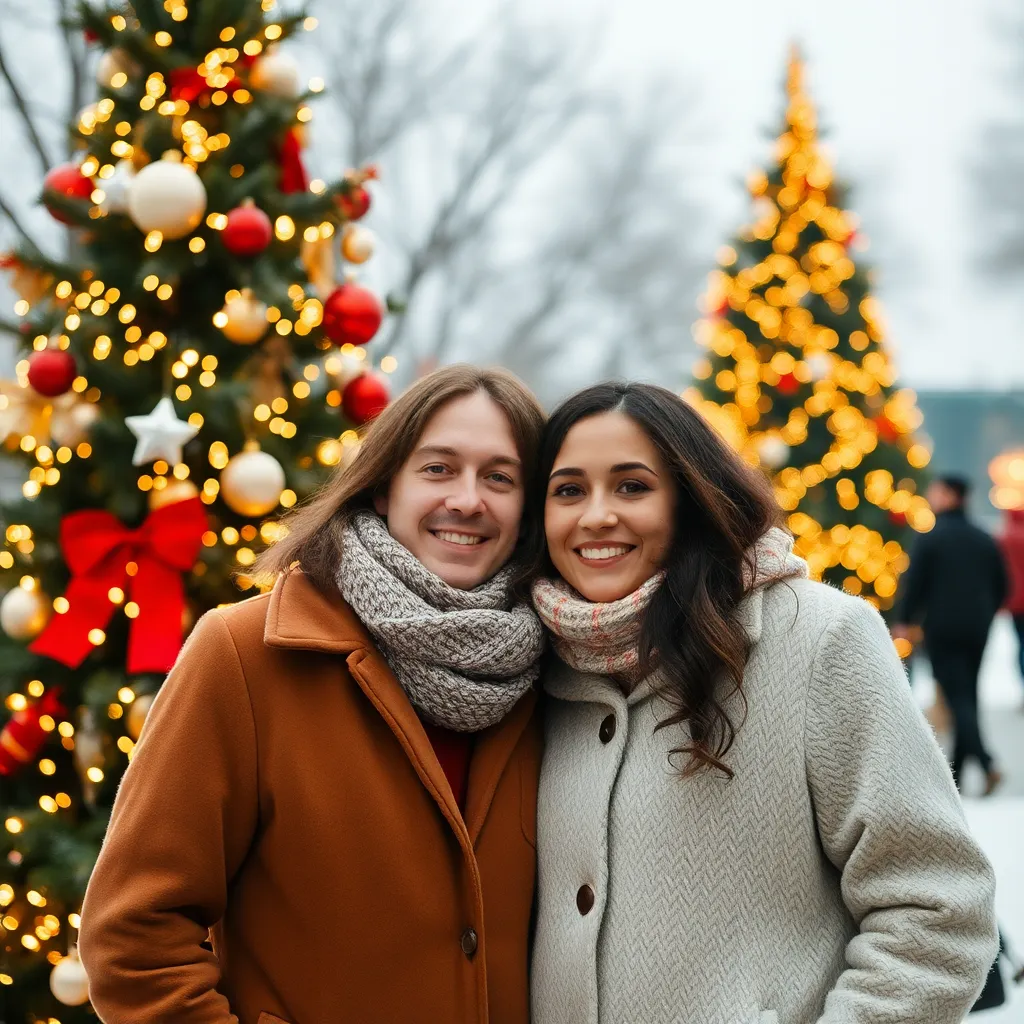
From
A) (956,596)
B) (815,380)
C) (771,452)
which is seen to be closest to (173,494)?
(956,596)

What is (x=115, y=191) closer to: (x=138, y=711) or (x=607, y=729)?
(x=138, y=711)

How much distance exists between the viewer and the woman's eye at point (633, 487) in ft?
7.86

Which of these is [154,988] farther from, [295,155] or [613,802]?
[295,155]

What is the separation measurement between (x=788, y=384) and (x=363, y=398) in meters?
6.44

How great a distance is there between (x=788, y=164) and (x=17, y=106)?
20.9 ft

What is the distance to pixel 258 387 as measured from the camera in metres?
3.98

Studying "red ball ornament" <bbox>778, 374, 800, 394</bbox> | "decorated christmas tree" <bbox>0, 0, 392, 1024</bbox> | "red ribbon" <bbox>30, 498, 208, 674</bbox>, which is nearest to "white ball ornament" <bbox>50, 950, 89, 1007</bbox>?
"decorated christmas tree" <bbox>0, 0, 392, 1024</bbox>

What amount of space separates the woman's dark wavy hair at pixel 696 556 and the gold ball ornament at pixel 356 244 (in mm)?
2009

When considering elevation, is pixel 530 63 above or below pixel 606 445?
above

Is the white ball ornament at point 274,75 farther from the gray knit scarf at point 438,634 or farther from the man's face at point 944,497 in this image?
the man's face at point 944,497

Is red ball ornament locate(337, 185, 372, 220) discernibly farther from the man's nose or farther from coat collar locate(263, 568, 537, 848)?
coat collar locate(263, 568, 537, 848)

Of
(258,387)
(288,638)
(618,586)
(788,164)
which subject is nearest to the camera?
(288,638)

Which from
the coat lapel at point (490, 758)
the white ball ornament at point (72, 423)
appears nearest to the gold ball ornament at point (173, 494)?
the white ball ornament at point (72, 423)

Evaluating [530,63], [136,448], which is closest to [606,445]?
[136,448]
